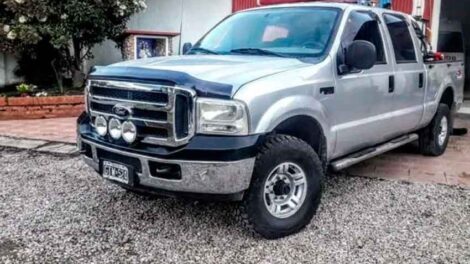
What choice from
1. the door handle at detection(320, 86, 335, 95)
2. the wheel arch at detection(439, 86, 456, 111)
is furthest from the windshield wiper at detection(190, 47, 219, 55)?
the wheel arch at detection(439, 86, 456, 111)

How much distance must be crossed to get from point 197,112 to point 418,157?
160 inches

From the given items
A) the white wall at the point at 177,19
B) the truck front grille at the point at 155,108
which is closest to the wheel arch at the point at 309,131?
the truck front grille at the point at 155,108

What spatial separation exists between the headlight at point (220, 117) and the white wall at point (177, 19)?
8008 millimetres

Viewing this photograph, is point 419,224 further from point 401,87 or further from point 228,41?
point 228,41

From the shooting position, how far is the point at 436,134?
20.4 ft

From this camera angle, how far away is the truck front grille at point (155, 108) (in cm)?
322

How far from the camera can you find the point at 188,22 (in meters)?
11.4

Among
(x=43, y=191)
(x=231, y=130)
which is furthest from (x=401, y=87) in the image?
(x=43, y=191)

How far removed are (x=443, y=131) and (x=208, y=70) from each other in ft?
13.8

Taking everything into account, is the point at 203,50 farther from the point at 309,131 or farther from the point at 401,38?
the point at 401,38

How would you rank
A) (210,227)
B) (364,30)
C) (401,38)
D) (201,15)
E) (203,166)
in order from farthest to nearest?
1. (201,15)
2. (401,38)
3. (364,30)
4. (210,227)
5. (203,166)

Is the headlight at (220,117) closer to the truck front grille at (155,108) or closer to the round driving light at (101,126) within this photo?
the truck front grille at (155,108)

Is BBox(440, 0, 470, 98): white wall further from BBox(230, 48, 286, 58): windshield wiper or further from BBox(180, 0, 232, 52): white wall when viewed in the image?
BBox(230, 48, 286, 58): windshield wiper

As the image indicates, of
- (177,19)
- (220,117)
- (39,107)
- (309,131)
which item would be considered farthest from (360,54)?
(177,19)
